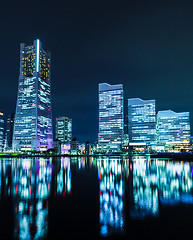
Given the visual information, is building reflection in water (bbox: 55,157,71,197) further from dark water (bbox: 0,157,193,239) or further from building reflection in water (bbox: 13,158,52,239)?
building reflection in water (bbox: 13,158,52,239)

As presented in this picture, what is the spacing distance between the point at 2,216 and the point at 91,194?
28.0ft

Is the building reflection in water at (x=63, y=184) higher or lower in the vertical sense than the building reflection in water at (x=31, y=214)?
lower

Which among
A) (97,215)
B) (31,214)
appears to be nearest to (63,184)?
(31,214)

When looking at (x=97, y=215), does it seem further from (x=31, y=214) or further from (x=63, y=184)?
(x=63, y=184)

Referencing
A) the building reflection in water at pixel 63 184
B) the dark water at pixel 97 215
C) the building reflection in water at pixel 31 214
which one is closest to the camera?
the dark water at pixel 97 215

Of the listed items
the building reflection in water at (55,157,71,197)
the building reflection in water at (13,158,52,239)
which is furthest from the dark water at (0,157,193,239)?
the building reflection in water at (55,157,71,197)

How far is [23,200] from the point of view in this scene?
16828 millimetres

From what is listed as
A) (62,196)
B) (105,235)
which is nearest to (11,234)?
(105,235)

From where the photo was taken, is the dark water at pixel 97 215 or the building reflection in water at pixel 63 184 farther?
the building reflection in water at pixel 63 184

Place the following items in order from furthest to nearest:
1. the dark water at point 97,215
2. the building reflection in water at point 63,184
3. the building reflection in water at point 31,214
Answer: the building reflection in water at point 63,184, the building reflection in water at point 31,214, the dark water at point 97,215

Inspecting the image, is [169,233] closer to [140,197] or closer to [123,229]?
[123,229]

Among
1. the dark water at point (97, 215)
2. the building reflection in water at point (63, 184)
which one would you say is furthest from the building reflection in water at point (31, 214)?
the building reflection in water at point (63, 184)

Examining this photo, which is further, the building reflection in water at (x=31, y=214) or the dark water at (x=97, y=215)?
the building reflection in water at (x=31, y=214)

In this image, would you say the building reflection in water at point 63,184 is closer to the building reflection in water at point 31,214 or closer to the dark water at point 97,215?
the dark water at point 97,215
